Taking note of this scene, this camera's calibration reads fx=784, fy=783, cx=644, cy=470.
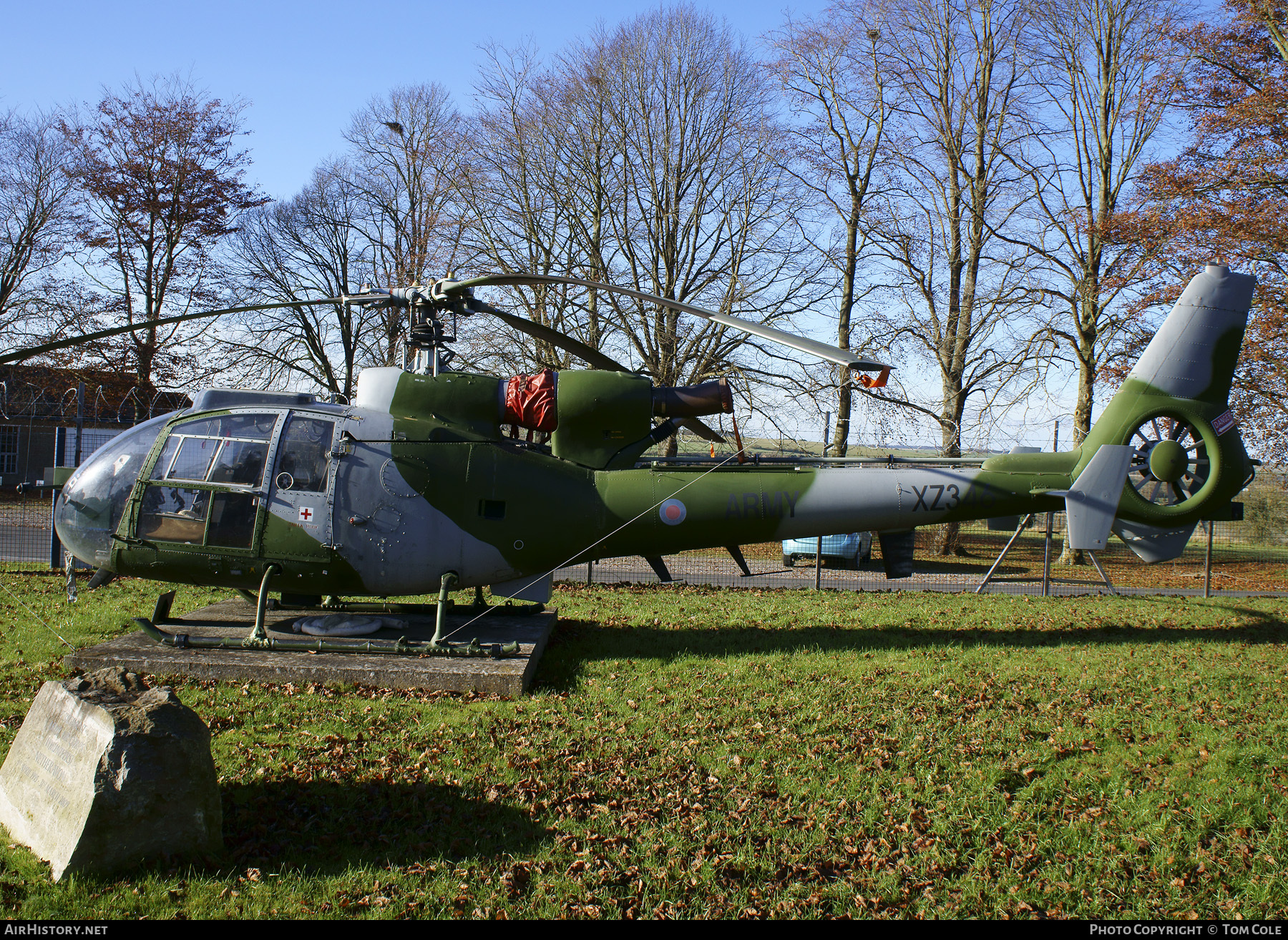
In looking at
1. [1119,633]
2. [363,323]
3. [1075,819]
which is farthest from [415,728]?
[363,323]

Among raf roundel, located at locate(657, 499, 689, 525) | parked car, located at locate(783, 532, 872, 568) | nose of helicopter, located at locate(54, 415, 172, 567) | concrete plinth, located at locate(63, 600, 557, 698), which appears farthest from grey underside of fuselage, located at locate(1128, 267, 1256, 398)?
nose of helicopter, located at locate(54, 415, 172, 567)

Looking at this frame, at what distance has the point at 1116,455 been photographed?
30.7ft

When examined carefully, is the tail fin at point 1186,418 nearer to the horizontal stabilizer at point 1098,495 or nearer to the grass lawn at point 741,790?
the horizontal stabilizer at point 1098,495

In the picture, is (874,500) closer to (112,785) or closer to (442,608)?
(442,608)

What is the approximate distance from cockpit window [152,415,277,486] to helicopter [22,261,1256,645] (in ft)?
0.05

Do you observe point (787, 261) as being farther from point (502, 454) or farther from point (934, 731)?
point (934, 731)

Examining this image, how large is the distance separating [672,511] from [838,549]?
470 inches

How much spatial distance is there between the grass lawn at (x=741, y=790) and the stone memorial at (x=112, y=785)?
150 mm

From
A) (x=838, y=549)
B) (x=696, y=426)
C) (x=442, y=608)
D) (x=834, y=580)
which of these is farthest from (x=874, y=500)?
(x=838, y=549)

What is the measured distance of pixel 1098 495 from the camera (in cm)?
932

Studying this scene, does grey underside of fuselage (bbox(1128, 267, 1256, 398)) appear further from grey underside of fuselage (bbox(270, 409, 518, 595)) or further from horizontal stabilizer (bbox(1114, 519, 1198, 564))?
grey underside of fuselage (bbox(270, 409, 518, 595))

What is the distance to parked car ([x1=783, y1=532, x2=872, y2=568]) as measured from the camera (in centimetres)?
1958

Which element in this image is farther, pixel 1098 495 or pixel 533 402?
pixel 1098 495

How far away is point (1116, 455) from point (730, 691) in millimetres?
5575
